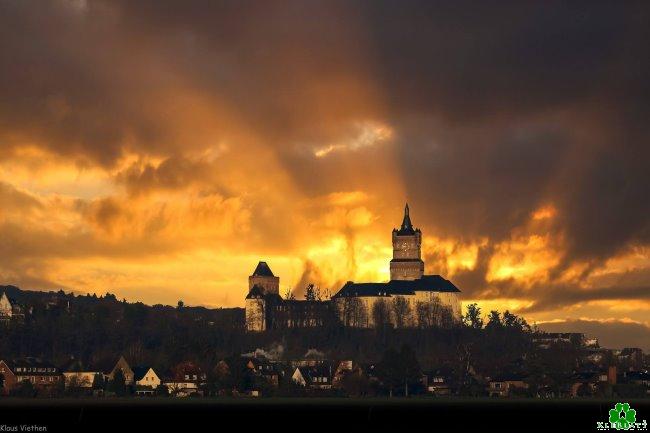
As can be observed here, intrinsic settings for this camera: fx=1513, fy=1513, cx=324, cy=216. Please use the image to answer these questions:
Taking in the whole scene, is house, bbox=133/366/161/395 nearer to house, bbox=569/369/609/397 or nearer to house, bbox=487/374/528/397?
house, bbox=487/374/528/397

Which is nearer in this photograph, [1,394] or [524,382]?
[1,394]

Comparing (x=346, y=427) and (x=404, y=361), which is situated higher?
(x=404, y=361)

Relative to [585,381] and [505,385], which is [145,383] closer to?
[505,385]

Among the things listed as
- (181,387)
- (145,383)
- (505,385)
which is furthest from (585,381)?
(145,383)

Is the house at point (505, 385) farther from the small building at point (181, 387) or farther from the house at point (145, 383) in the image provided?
the house at point (145, 383)

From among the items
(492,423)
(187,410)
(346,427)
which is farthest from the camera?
(187,410)

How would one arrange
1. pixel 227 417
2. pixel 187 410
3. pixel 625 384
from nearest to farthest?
pixel 227 417 → pixel 187 410 → pixel 625 384

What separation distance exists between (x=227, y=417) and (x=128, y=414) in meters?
9.26

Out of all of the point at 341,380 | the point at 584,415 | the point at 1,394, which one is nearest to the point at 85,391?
the point at 1,394

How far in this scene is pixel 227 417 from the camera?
115 meters

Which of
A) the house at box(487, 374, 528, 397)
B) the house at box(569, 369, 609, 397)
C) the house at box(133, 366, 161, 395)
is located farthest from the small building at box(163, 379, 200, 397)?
the house at box(569, 369, 609, 397)

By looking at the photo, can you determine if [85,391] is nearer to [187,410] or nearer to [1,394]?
[1,394]

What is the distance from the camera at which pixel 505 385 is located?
19275cm

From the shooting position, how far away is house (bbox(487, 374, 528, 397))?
7338 inches
